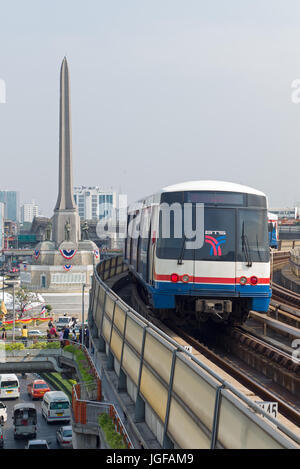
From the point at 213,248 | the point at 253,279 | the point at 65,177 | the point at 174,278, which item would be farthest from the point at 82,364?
the point at 65,177

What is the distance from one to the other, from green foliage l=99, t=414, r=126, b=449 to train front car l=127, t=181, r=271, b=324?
145 inches

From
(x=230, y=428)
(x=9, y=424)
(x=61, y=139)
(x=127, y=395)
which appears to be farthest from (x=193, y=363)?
(x=61, y=139)

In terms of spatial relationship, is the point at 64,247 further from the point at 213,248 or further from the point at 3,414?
the point at 213,248

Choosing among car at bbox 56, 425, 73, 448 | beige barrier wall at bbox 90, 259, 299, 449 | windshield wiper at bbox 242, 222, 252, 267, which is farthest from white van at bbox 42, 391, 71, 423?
beige barrier wall at bbox 90, 259, 299, 449

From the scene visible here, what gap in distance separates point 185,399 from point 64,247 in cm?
6610

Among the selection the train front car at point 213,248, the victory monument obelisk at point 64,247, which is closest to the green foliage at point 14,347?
the train front car at point 213,248

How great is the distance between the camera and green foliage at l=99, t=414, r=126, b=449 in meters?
Answer: 9.34

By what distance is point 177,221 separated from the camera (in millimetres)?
13984

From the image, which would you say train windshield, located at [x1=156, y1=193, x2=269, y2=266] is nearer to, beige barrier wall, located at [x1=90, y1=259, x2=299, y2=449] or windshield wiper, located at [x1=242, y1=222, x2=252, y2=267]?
windshield wiper, located at [x1=242, y1=222, x2=252, y2=267]

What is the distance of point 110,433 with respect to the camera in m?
9.95

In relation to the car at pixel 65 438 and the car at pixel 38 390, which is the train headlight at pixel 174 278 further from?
the car at pixel 38 390
